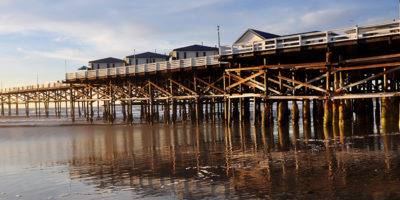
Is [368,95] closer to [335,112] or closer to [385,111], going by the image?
[335,112]

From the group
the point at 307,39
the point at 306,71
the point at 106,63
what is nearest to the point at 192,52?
the point at 106,63

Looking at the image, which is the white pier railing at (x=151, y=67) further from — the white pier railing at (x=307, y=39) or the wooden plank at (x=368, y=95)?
the wooden plank at (x=368, y=95)

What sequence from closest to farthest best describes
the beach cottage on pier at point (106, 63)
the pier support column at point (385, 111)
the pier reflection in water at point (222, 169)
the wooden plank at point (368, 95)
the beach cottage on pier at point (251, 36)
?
1. the pier reflection in water at point (222, 169)
2. the wooden plank at point (368, 95)
3. the pier support column at point (385, 111)
4. the beach cottage on pier at point (251, 36)
5. the beach cottage on pier at point (106, 63)

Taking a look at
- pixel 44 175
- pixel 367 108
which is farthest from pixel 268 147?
pixel 367 108

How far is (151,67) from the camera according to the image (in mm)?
36000

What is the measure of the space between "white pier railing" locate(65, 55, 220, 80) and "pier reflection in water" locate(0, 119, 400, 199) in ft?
42.6

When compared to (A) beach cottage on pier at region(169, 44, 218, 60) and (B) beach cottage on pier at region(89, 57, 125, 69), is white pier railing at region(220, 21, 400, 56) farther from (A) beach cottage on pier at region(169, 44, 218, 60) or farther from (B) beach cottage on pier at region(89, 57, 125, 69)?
(B) beach cottage on pier at region(89, 57, 125, 69)

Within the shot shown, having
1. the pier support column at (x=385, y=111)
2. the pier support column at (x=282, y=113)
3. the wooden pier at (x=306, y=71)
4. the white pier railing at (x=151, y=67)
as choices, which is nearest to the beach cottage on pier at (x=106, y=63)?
the white pier railing at (x=151, y=67)

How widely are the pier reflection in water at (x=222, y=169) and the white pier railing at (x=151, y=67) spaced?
13.0 meters

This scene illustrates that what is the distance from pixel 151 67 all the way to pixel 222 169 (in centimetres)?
2547

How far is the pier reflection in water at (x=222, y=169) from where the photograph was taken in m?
9.05

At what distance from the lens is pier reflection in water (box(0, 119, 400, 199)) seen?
29.7 ft

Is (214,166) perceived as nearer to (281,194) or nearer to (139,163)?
(139,163)

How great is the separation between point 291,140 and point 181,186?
928cm
